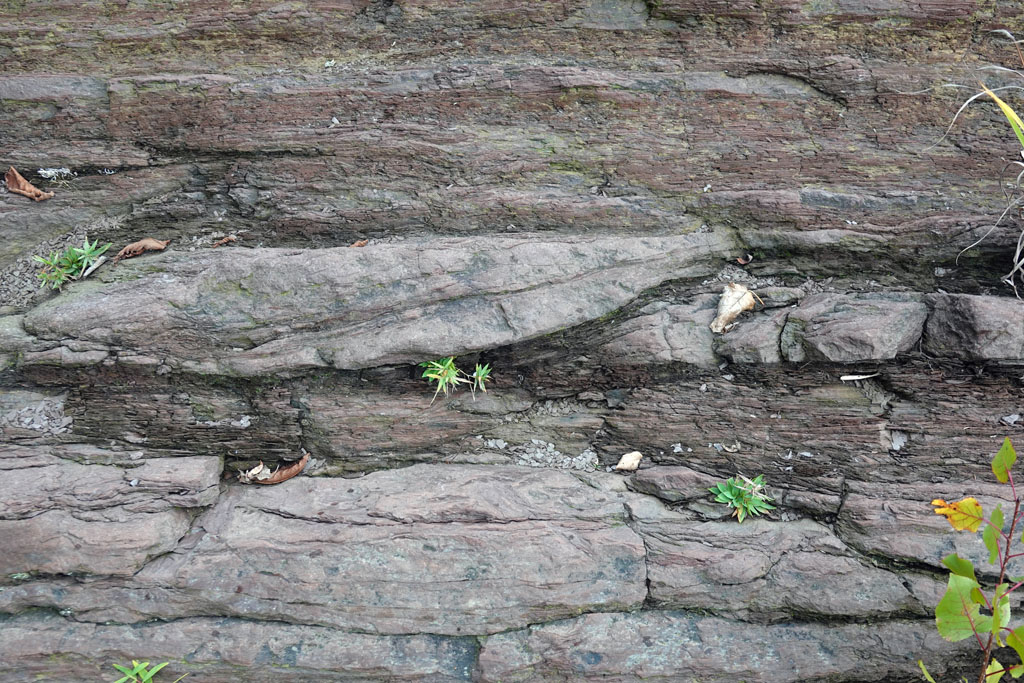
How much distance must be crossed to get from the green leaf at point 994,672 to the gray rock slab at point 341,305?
2391 mm

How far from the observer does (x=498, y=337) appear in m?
3.76

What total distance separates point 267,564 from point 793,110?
4.00 meters

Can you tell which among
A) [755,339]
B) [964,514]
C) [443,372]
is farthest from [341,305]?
[964,514]

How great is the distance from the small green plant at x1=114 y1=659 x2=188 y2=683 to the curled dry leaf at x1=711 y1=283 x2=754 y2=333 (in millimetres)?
3374

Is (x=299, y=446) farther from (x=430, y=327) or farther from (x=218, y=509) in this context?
(x=430, y=327)

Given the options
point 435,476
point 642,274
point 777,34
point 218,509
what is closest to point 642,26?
point 777,34

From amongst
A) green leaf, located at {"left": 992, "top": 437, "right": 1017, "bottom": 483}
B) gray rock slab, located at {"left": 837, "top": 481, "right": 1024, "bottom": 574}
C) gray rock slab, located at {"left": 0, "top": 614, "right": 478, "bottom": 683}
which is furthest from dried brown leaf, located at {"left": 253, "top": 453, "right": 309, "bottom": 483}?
green leaf, located at {"left": 992, "top": 437, "right": 1017, "bottom": 483}

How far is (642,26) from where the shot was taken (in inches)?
169

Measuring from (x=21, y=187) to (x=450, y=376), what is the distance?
2877 millimetres

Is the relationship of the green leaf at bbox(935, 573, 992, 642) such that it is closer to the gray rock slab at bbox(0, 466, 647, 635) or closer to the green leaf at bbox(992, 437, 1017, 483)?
the green leaf at bbox(992, 437, 1017, 483)

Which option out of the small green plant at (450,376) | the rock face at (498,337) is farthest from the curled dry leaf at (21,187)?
the small green plant at (450,376)

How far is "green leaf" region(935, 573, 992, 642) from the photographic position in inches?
104

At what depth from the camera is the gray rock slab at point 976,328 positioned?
357cm

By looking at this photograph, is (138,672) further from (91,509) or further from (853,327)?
(853,327)
